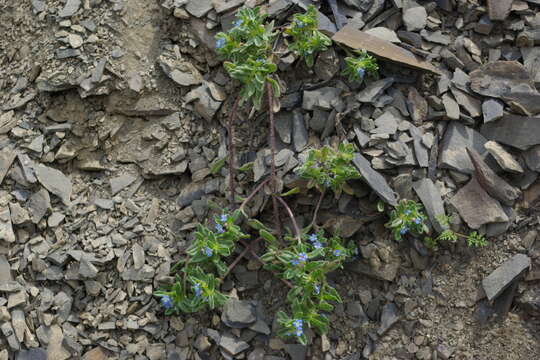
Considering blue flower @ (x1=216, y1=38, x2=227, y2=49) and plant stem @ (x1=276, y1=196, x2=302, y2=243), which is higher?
blue flower @ (x1=216, y1=38, x2=227, y2=49)

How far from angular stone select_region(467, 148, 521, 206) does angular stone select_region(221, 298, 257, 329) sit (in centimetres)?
176

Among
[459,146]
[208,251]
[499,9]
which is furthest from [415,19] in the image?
[208,251]

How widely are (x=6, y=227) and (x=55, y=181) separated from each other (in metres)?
0.47

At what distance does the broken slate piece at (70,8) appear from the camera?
17.9 feet

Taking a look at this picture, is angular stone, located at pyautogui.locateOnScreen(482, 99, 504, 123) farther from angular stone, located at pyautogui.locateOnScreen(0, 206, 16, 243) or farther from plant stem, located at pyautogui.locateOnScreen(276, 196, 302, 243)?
angular stone, located at pyautogui.locateOnScreen(0, 206, 16, 243)

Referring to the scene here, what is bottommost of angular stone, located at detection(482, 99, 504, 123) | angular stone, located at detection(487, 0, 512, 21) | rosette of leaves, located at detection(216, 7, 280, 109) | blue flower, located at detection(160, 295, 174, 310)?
blue flower, located at detection(160, 295, 174, 310)

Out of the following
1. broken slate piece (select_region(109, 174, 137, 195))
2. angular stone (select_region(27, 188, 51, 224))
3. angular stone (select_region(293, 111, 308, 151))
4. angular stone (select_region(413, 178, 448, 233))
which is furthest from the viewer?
broken slate piece (select_region(109, 174, 137, 195))

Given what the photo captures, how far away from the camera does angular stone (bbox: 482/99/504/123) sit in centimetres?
495

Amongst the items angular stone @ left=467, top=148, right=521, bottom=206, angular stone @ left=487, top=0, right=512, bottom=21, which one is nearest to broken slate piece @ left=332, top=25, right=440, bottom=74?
angular stone @ left=487, top=0, right=512, bottom=21

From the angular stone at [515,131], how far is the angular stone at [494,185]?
0.27 m

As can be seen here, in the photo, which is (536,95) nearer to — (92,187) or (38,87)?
(92,187)

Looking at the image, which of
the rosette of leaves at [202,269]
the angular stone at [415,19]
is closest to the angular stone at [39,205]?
the rosette of leaves at [202,269]

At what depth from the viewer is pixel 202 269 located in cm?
474

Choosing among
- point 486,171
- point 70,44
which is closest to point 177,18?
point 70,44
